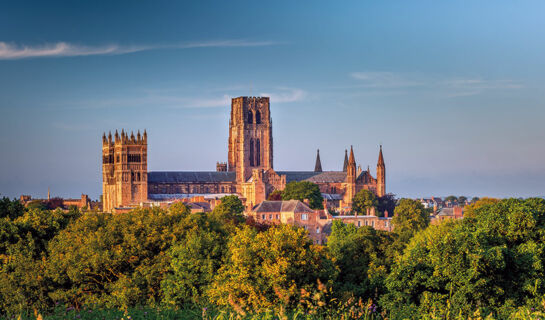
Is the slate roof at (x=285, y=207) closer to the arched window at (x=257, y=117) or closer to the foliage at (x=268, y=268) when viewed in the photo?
the arched window at (x=257, y=117)

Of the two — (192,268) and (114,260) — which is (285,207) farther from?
(192,268)

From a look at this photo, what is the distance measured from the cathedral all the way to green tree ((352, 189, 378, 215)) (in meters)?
2.63

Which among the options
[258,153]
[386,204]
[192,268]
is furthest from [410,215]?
[192,268]

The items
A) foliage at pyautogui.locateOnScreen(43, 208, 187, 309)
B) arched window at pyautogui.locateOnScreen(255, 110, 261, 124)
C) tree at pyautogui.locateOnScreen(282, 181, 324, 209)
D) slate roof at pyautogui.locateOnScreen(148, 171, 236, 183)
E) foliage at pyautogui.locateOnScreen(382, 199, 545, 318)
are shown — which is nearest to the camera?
foliage at pyautogui.locateOnScreen(382, 199, 545, 318)

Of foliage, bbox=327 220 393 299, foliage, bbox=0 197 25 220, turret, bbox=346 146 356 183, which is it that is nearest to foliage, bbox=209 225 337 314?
foliage, bbox=327 220 393 299

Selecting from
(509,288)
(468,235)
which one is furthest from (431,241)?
(509,288)

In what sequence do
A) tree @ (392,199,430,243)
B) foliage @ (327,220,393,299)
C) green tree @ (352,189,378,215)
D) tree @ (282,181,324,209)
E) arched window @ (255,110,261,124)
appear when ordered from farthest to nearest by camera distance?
→ arched window @ (255,110,261,124), green tree @ (352,189,378,215), tree @ (282,181,324,209), tree @ (392,199,430,243), foliage @ (327,220,393,299)

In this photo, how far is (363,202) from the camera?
545ft

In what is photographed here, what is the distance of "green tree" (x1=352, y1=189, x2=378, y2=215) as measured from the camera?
165000 mm

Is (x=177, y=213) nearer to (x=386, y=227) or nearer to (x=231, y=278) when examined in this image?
(x=231, y=278)

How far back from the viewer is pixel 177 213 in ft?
170

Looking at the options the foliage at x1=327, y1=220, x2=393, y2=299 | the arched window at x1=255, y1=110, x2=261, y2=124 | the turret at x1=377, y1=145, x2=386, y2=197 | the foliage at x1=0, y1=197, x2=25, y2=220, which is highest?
the arched window at x1=255, y1=110, x2=261, y2=124

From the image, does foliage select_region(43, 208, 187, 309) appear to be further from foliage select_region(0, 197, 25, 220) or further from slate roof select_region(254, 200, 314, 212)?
slate roof select_region(254, 200, 314, 212)

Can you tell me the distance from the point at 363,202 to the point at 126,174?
52.4 meters
